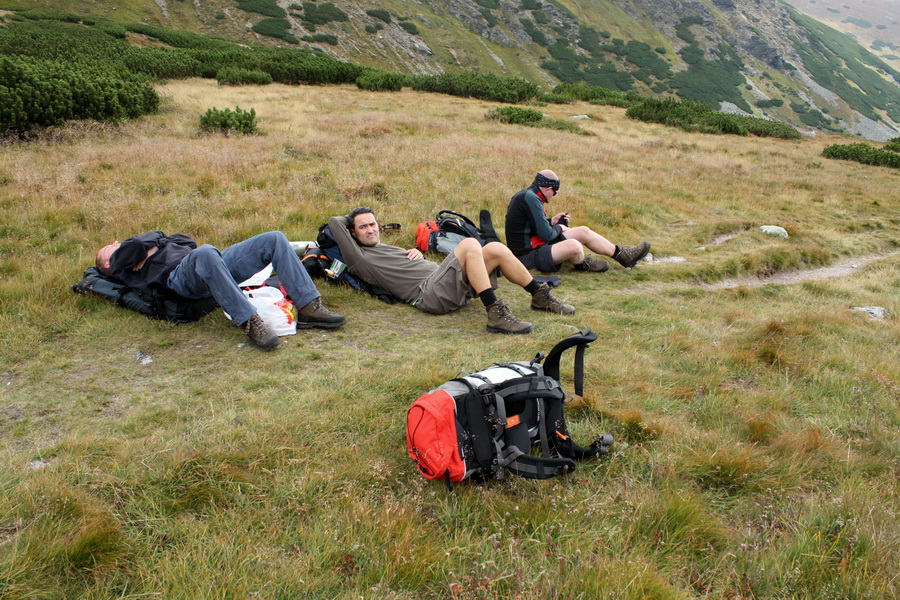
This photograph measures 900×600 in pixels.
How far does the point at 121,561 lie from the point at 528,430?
2.02m

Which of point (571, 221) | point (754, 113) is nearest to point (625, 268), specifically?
point (571, 221)

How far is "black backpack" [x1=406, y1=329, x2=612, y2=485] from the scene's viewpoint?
2.70 metres

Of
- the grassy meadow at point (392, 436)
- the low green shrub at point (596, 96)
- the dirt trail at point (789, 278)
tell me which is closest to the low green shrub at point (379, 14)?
the low green shrub at point (596, 96)

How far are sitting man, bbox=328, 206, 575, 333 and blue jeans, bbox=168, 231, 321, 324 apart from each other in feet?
2.82

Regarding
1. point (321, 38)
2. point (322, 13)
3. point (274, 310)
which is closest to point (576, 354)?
point (274, 310)

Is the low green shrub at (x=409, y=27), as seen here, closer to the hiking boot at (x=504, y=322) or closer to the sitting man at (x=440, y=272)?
the sitting man at (x=440, y=272)

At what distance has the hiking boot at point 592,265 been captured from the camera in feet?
25.7

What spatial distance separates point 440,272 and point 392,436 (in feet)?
9.18

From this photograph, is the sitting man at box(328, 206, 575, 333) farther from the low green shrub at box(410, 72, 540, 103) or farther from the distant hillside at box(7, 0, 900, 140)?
the distant hillside at box(7, 0, 900, 140)

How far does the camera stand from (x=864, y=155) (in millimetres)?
Result: 22188

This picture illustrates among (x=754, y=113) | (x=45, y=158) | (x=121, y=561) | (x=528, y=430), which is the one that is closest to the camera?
(x=121, y=561)

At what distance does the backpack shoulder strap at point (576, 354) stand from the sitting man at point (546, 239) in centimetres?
417

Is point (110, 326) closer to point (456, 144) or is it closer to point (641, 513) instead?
point (641, 513)

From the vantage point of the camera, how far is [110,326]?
15.3ft
